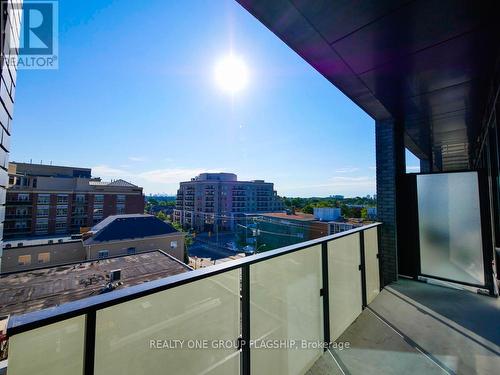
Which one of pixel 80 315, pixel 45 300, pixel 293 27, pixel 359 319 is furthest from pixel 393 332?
pixel 45 300

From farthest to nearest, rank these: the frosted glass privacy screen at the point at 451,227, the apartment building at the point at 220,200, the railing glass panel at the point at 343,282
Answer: the apartment building at the point at 220,200
the frosted glass privacy screen at the point at 451,227
the railing glass panel at the point at 343,282

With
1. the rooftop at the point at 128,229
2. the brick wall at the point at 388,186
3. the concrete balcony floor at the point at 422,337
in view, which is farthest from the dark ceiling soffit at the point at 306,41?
the rooftop at the point at 128,229

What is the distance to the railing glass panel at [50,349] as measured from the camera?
2.15 ft

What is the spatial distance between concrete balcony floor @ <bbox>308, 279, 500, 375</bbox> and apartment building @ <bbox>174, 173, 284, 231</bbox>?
3960 cm

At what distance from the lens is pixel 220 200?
146ft

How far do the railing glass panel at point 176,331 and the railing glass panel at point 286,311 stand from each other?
0.18 m

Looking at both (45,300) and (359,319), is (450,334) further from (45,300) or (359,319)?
(45,300)

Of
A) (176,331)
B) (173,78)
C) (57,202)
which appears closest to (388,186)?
Result: (176,331)

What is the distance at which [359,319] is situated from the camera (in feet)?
8.78

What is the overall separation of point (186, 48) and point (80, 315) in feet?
13.3

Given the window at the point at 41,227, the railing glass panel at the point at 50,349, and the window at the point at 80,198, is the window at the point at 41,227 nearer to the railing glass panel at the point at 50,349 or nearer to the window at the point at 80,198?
the window at the point at 80,198

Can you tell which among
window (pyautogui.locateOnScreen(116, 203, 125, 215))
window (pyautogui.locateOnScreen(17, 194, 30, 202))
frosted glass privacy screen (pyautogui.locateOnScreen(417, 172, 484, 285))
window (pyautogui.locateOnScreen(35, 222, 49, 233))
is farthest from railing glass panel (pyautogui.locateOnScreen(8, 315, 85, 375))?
window (pyautogui.locateOnScreen(35, 222, 49, 233))

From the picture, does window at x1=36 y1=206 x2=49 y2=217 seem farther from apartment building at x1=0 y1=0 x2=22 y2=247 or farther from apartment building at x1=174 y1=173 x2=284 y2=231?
apartment building at x1=0 y1=0 x2=22 y2=247

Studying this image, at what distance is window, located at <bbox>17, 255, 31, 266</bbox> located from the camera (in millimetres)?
15795
